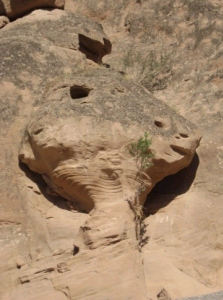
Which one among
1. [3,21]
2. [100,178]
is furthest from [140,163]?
[3,21]

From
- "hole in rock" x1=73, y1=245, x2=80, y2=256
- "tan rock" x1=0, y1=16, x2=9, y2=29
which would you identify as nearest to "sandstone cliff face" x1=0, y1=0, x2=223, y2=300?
"hole in rock" x1=73, y1=245, x2=80, y2=256

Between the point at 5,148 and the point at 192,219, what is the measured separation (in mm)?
2241

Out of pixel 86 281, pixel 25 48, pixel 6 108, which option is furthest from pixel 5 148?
pixel 86 281

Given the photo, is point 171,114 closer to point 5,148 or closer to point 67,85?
point 67,85

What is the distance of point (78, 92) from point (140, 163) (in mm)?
1176

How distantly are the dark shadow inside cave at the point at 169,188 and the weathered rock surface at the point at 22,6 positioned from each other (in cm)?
331

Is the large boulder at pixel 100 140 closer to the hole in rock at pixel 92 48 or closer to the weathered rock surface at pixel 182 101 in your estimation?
the weathered rock surface at pixel 182 101

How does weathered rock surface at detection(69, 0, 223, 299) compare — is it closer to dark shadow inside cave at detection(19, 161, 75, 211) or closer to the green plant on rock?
the green plant on rock

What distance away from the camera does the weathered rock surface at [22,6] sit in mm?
11875

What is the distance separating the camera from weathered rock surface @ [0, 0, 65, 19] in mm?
11875

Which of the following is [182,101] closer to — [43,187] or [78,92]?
[78,92]

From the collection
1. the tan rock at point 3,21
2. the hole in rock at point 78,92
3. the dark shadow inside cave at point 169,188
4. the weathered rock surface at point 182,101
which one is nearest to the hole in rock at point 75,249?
the weathered rock surface at point 182,101

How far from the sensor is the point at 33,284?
855 centimetres

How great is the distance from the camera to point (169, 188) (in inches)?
391
